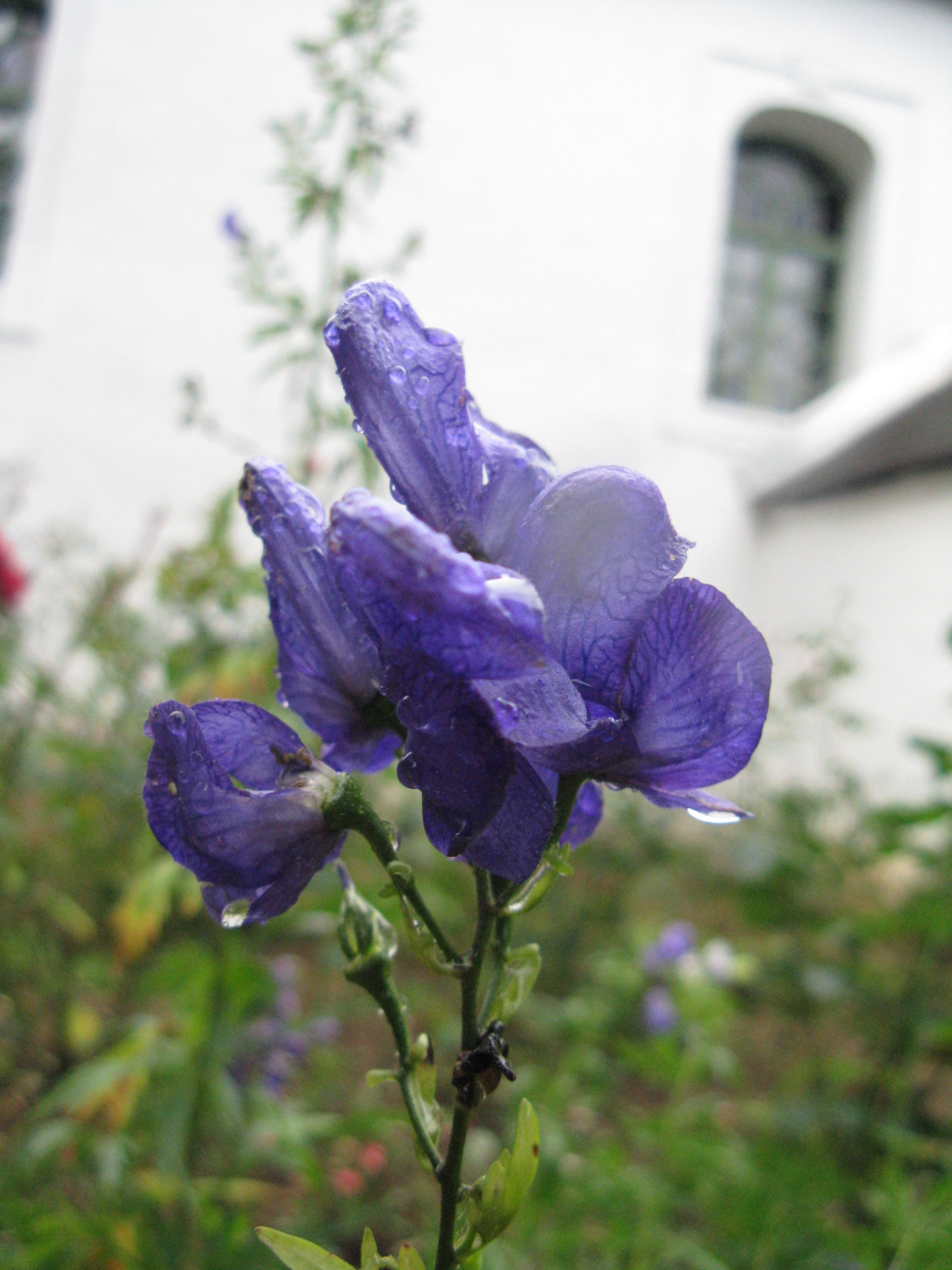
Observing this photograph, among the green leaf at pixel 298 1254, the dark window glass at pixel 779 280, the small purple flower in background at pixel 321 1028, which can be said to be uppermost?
the dark window glass at pixel 779 280

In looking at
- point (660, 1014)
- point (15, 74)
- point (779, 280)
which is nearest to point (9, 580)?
point (660, 1014)

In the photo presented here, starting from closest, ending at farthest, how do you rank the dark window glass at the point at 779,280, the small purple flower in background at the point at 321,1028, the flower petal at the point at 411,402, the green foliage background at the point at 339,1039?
the flower petal at the point at 411,402
the green foliage background at the point at 339,1039
the small purple flower in background at the point at 321,1028
the dark window glass at the point at 779,280

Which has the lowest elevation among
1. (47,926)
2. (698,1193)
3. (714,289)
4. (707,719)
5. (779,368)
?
(47,926)

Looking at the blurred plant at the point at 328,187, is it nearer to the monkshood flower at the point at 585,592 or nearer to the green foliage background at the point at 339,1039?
the green foliage background at the point at 339,1039

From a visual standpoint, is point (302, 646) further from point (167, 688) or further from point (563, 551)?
point (167, 688)

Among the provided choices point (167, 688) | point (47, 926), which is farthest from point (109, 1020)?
point (167, 688)

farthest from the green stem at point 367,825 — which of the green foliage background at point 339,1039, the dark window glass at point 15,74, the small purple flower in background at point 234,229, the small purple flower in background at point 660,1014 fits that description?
the dark window glass at point 15,74
